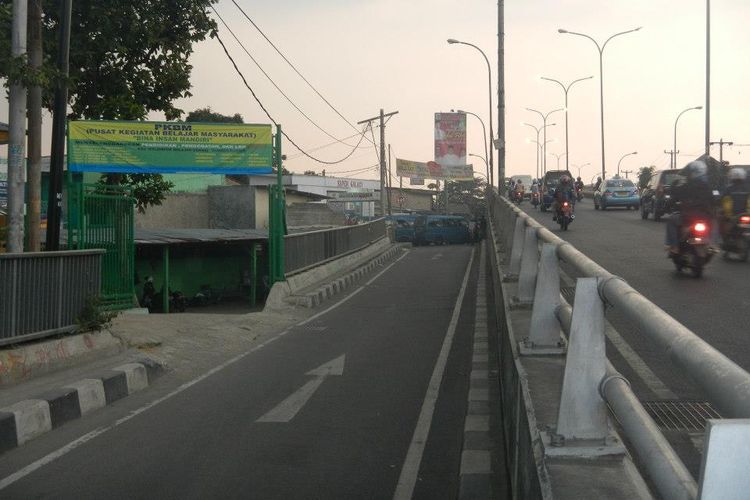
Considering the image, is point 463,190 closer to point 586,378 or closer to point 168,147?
point 168,147

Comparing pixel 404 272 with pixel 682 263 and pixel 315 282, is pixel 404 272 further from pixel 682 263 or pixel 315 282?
pixel 682 263

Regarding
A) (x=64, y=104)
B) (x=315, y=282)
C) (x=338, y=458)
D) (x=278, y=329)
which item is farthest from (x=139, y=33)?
(x=338, y=458)

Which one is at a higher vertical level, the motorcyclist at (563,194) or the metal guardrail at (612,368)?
the motorcyclist at (563,194)

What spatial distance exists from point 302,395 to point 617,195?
3031cm

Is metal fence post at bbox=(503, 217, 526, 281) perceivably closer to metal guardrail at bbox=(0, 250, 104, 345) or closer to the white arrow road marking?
the white arrow road marking

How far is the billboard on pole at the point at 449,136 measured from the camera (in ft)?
219

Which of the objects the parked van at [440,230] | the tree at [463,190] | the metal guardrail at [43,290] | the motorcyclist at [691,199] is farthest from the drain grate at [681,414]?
the tree at [463,190]

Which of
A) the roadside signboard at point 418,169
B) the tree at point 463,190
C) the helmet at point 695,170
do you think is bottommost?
the helmet at point 695,170

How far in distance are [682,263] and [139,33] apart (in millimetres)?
11391

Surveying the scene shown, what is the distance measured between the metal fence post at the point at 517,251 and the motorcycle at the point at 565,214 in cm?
1470

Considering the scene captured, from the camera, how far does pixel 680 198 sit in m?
13.5

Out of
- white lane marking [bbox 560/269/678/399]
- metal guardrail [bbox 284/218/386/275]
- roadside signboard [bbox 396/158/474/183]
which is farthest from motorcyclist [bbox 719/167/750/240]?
roadside signboard [bbox 396/158/474/183]

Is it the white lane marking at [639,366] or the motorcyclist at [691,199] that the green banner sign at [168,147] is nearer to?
the motorcyclist at [691,199]

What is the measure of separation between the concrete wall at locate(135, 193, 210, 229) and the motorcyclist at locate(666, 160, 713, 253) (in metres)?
29.5
